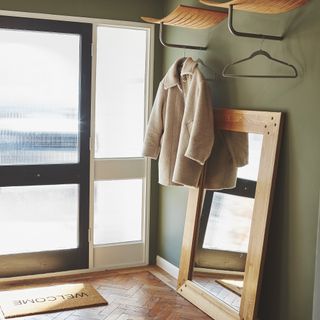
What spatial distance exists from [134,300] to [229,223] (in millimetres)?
935

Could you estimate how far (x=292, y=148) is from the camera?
120 inches

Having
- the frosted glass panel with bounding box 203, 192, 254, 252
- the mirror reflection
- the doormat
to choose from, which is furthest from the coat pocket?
the doormat

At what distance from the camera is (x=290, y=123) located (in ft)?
10.0

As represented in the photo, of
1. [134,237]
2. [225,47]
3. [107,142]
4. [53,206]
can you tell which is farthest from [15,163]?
[225,47]

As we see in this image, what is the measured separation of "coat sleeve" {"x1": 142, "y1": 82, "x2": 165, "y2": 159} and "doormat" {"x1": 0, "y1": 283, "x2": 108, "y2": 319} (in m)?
1.13

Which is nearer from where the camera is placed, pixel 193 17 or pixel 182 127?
pixel 193 17

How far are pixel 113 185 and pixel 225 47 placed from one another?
5.03 ft

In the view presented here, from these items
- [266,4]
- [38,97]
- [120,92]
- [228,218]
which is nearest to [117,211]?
[120,92]

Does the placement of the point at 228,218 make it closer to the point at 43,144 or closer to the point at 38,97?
the point at 43,144

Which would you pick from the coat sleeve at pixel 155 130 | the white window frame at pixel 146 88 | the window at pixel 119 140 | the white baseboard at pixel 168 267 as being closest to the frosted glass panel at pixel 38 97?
the white window frame at pixel 146 88

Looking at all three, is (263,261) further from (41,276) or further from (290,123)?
(41,276)

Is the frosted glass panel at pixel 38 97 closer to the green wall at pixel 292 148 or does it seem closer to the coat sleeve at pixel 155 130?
the coat sleeve at pixel 155 130

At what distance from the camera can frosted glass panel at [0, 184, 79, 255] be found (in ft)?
13.5

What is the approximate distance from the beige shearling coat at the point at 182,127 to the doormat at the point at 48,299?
1.00 meters
